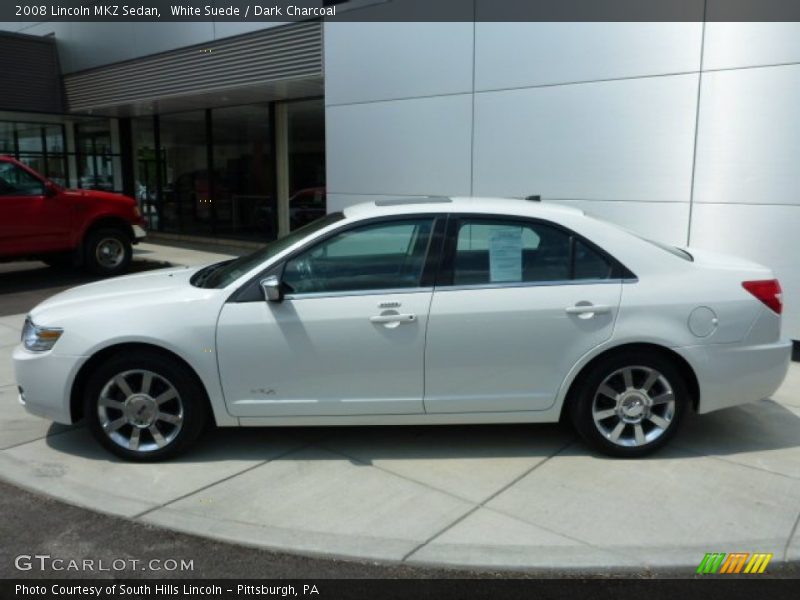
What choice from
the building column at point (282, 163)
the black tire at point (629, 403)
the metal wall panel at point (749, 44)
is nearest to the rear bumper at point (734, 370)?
the black tire at point (629, 403)

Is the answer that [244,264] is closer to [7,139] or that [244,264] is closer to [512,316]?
[512,316]

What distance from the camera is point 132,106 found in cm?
1603

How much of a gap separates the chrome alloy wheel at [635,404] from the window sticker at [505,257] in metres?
0.86

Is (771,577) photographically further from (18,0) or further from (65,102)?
(18,0)

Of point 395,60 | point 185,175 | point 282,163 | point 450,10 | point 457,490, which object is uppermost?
point 450,10

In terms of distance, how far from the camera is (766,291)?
438cm

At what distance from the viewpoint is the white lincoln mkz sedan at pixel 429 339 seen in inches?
166

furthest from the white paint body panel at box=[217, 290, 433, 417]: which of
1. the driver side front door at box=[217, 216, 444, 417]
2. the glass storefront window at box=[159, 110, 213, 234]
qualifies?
the glass storefront window at box=[159, 110, 213, 234]

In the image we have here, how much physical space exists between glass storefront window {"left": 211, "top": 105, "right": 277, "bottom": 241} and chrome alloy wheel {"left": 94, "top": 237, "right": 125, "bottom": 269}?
3790mm

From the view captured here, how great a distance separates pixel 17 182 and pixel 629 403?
388 inches

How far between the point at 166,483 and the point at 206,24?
10.9 m

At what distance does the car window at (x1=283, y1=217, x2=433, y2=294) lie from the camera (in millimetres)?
4324

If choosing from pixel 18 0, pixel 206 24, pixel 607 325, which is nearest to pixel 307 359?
pixel 607 325

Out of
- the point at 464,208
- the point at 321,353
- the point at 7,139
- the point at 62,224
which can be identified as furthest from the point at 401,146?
the point at 7,139
